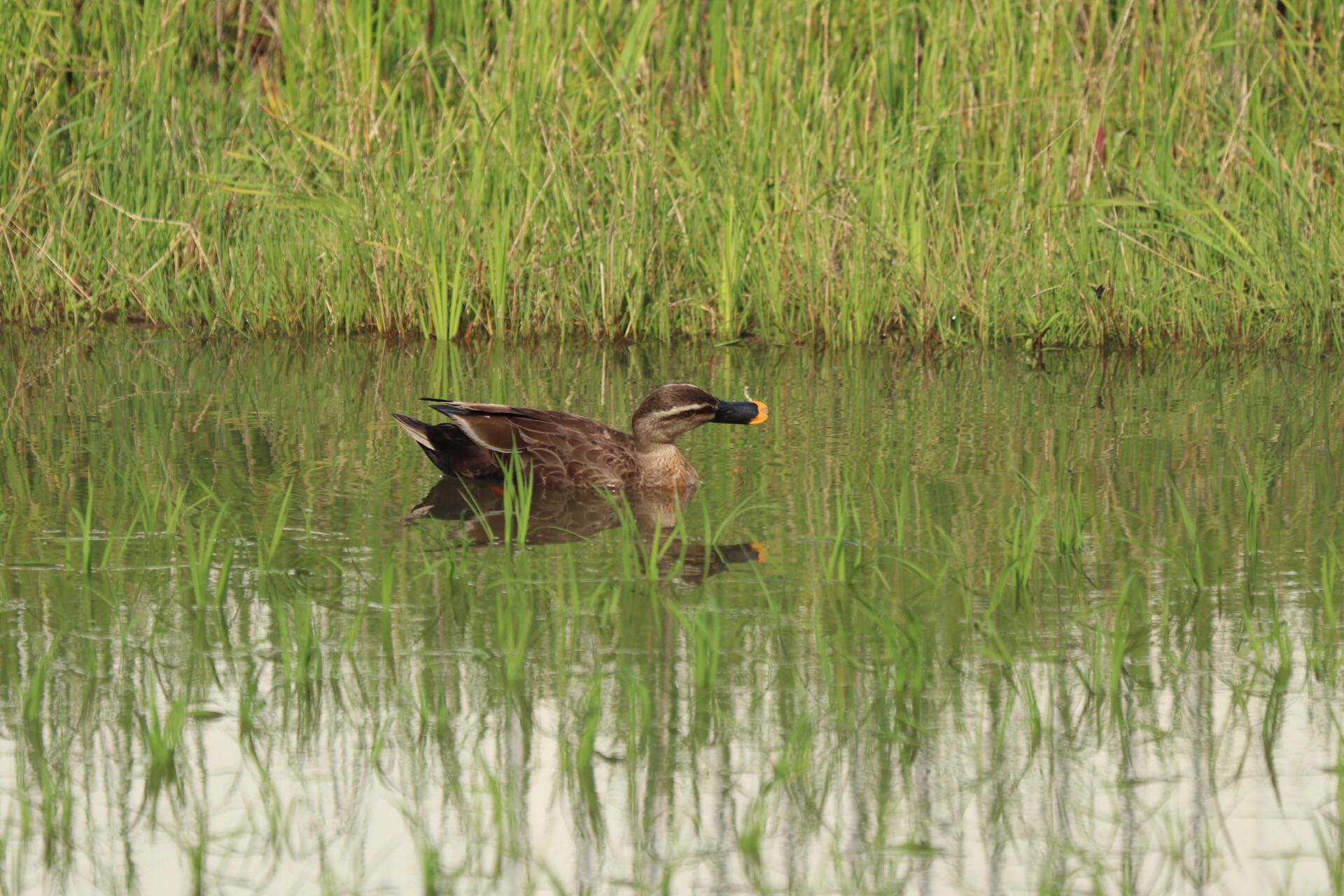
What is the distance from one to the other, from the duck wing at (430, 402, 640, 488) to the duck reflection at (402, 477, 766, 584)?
6 centimetres

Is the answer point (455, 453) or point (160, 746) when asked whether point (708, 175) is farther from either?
point (160, 746)

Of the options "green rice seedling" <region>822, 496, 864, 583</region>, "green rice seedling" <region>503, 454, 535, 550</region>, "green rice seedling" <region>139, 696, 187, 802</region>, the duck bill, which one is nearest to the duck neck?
the duck bill

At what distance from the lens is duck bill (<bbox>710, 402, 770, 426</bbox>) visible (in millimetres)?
6809

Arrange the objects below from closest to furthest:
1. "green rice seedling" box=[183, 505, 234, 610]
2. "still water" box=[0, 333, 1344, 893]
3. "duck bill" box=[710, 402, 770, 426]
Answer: "still water" box=[0, 333, 1344, 893], "green rice seedling" box=[183, 505, 234, 610], "duck bill" box=[710, 402, 770, 426]

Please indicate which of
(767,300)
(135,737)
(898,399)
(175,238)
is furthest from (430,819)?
(175,238)

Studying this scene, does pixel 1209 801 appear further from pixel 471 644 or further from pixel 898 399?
pixel 898 399

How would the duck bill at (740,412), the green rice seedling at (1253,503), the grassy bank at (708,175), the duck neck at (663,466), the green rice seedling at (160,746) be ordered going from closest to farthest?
the green rice seedling at (160,746) → the green rice seedling at (1253,503) → the duck neck at (663,466) → the duck bill at (740,412) → the grassy bank at (708,175)

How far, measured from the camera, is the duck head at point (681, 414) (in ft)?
22.3

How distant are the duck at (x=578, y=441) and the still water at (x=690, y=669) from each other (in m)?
0.16

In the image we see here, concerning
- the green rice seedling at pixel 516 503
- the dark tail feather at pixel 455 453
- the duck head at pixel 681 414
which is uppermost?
the duck head at pixel 681 414

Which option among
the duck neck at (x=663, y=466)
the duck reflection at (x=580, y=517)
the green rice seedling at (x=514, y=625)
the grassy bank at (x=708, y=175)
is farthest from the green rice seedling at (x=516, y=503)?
the grassy bank at (x=708, y=175)

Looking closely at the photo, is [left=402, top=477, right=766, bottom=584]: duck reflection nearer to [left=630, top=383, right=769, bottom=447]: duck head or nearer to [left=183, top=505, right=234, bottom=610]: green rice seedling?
[left=630, top=383, right=769, bottom=447]: duck head

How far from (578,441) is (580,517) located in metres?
0.57

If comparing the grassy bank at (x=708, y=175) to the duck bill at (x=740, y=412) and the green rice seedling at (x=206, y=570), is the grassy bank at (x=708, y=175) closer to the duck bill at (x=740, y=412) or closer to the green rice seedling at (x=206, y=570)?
the duck bill at (x=740, y=412)
